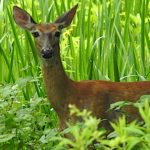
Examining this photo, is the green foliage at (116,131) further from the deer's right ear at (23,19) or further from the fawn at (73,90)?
the deer's right ear at (23,19)

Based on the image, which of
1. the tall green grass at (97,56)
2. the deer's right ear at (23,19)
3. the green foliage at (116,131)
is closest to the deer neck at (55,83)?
the deer's right ear at (23,19)

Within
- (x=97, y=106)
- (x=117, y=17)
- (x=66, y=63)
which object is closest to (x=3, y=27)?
(x=66, y=63)

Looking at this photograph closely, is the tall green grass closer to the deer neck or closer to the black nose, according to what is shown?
the deer neck

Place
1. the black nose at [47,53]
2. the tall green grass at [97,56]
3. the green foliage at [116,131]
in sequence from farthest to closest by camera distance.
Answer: the tall green grass at [97,56]
the black nose at [47,53]
the green foliage at [116,131]

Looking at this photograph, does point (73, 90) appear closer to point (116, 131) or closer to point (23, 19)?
point (23, 19)

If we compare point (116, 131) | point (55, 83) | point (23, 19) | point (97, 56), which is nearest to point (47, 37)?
point (55, 83)

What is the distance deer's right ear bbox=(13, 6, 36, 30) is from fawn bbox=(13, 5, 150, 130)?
0.66 feet

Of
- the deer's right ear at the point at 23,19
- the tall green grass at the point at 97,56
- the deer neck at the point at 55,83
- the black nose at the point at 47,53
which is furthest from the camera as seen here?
the tall green grass at the point at 97,56

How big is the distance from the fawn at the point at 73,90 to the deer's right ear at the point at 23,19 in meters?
0.20

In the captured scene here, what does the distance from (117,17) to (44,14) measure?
85 centimetres

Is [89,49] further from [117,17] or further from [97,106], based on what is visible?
[97,106]

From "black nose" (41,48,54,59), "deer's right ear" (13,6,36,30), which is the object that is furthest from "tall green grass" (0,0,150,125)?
"black nose" (41,48,54,59)

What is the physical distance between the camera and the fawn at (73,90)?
11.4ft

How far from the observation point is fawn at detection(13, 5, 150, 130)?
348 cm
